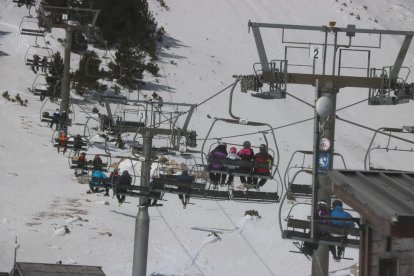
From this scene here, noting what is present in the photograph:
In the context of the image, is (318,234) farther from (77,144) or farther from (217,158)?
(77,144)

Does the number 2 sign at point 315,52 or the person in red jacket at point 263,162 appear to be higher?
the number 2 sign at point 315,52

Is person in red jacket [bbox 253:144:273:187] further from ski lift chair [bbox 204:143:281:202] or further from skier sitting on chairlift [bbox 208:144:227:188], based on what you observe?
skier sitting on chairlift [bbox 208:144:227:188]

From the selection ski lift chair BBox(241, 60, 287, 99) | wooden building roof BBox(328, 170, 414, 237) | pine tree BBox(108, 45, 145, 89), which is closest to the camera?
wooden building roof BBox(328, 170, 414, 237)

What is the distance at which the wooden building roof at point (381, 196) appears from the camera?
6730 mm

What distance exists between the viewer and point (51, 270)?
16734 mm

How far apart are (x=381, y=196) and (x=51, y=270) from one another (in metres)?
10.6

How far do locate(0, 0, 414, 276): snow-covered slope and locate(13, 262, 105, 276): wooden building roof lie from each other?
14.2 ft

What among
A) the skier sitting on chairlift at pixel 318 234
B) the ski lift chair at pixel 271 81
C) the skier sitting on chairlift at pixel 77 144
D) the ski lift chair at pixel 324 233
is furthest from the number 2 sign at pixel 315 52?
the skier sitting on chairlift at pixel 77 144

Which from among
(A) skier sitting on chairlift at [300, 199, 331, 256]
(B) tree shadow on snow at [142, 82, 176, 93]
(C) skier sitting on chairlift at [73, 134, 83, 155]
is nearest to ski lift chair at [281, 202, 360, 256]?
(A) skier sitting on chairlift at [300, 199, 331, 256]

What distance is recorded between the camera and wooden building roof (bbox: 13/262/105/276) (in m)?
16.3

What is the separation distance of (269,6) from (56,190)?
36731mm

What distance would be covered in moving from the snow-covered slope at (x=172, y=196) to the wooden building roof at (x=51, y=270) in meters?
4.32

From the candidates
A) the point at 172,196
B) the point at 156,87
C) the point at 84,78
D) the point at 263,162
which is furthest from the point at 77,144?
the point at 156,87

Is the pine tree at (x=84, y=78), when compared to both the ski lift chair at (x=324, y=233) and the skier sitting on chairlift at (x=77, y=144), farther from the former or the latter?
the ski lift chair at (x=324, y=233)
